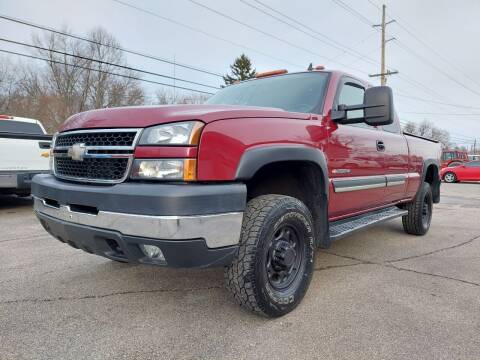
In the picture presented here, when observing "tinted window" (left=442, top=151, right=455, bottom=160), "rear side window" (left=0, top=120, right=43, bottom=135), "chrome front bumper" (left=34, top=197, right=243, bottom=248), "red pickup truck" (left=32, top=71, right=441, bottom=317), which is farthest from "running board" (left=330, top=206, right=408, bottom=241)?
"tinted window" (left=442, top=151, right=455, bottom=160)

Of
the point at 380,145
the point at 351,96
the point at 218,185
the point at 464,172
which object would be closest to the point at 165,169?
the point at 218,185

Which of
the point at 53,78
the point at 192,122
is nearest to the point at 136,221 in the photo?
the point at 192,122

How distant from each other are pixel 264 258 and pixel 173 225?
714 mm

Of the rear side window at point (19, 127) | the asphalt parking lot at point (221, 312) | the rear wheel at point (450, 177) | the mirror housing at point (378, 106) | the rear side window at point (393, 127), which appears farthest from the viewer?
the rear wheel at point (450, 177)

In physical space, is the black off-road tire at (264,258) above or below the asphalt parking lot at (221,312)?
above

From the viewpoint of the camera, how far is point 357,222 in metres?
3.68

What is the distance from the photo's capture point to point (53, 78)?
3253cm

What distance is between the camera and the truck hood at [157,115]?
213 centimetres

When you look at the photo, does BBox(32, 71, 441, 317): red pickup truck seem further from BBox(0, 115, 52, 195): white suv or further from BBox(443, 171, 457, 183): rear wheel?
BBox(443, 171, 457, 183): rear wheel

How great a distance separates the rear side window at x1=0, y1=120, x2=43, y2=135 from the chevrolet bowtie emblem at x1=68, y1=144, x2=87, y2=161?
6807 millimetres

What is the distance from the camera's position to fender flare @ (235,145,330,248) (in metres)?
2.23

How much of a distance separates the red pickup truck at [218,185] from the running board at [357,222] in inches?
1.3

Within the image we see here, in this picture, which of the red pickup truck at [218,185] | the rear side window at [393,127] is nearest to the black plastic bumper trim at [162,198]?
the red pickup truck at [218,185]

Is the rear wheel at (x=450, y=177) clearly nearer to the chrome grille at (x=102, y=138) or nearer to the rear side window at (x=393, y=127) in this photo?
the rear side window at (x=393, y=127)
